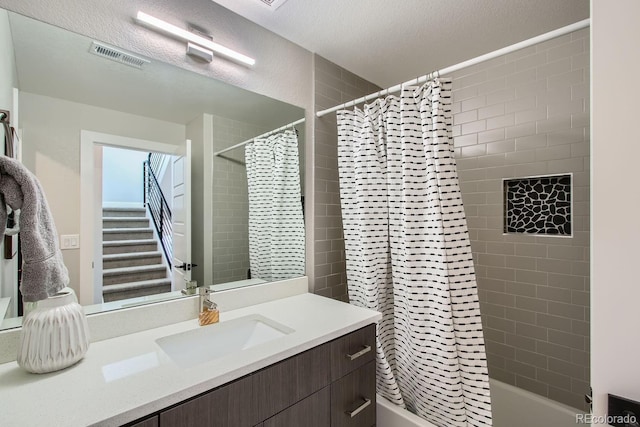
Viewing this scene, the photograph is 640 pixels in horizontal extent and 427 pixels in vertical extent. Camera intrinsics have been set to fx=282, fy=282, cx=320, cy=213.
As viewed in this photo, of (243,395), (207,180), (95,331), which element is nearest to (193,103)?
(207,180)

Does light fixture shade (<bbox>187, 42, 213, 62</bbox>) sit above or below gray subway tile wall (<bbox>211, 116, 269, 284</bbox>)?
above

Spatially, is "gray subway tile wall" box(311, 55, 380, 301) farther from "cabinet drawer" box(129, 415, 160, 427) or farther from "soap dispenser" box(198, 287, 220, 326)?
"cabinet drawer" box(129, 415, 160, 427)

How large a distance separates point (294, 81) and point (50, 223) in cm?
149

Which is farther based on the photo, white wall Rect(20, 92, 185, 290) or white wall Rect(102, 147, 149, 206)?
white wall Rect(102, 147, 149, 206)

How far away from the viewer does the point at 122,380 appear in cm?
85

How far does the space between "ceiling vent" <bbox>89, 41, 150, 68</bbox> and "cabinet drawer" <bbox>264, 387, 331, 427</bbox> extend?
156 cm

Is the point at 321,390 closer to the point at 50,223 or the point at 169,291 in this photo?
the point at 169,291

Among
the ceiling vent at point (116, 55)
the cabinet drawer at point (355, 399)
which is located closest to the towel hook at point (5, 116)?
the ceiling vent at point (116, 55)

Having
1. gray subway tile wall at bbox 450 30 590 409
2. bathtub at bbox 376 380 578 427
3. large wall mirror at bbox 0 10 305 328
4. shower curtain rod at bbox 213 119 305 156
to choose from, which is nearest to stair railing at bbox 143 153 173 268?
large wall mirror at bbox 0 10 305 328

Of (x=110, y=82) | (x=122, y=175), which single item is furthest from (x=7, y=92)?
(x=122, y=175)

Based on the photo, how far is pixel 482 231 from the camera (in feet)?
7.32

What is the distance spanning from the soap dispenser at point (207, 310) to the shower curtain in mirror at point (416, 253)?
0.84 metres

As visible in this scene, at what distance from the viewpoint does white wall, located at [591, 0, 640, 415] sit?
2.35 ft

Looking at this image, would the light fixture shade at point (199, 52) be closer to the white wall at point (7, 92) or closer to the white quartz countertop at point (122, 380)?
the white wall at point (7, 92)
